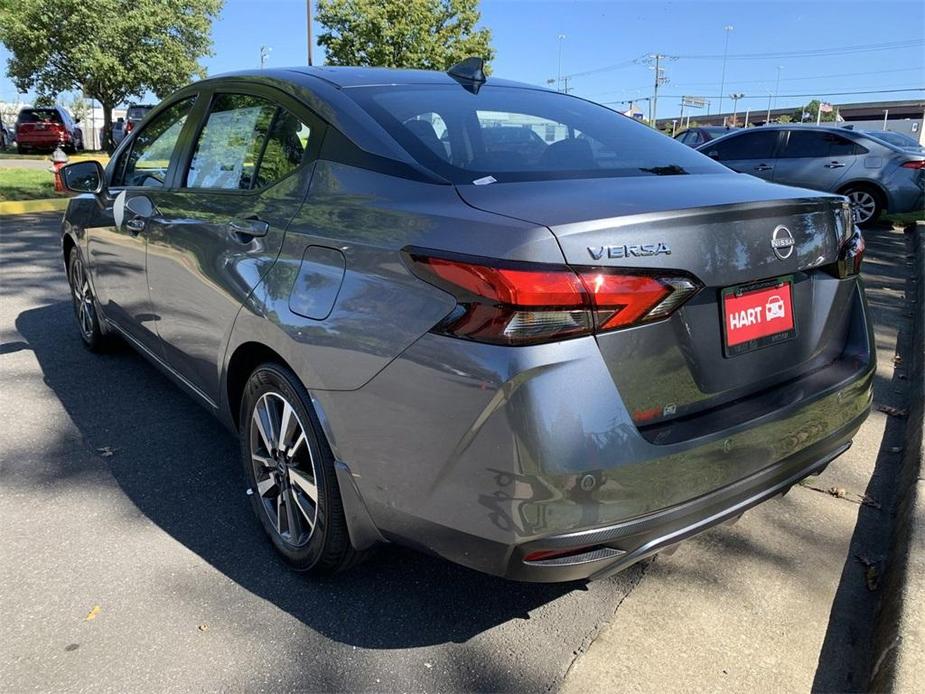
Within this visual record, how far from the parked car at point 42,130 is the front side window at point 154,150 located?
83.3ft

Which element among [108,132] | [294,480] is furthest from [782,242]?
[108,132]

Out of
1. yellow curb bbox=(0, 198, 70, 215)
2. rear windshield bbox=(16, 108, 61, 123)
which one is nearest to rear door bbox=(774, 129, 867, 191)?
yellow curb bbox=(0, 198, 70, 215)

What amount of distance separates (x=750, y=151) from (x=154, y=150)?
32.7 feet

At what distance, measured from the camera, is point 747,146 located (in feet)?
37.2

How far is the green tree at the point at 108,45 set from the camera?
967 inches

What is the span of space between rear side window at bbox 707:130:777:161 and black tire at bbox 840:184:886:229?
1277mm

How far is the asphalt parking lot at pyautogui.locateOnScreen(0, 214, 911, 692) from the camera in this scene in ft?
6.84

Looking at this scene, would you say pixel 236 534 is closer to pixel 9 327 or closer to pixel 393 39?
pixel 9 327

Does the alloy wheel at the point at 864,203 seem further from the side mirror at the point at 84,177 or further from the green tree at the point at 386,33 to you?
the green tree at the point at 386,33

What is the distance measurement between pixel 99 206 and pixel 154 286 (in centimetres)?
111

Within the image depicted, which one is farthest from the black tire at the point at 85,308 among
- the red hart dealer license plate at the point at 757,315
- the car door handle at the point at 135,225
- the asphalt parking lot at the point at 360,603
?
the red hart dealer license plate at the point at 757,315

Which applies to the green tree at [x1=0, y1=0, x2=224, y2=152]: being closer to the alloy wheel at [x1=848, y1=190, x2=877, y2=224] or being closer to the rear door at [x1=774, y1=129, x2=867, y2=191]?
the rear door at [x1=774, y1=129, x2=867, y2=191]

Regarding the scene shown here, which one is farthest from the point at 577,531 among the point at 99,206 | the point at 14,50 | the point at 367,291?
the point at 14,50

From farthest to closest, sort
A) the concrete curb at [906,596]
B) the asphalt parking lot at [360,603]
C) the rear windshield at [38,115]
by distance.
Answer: the rear windshield at [38,115]
the asphalt parking lot at [360,603]
the concrete curb at [906,596]
